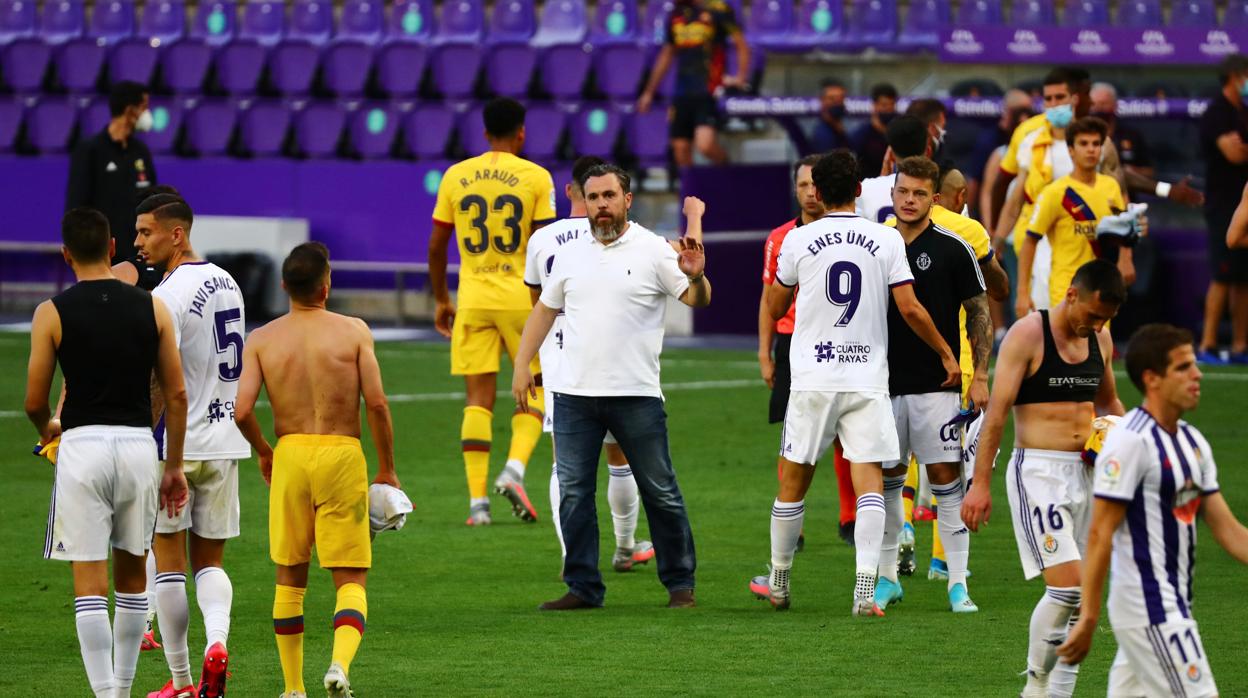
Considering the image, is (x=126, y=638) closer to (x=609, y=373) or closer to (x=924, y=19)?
(x=609, y=373)

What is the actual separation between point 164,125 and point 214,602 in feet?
62.4

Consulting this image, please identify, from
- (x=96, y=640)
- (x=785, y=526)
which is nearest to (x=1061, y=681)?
(x=785, y=526)

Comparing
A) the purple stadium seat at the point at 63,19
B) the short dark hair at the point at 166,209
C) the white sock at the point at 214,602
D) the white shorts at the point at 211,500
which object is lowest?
the white sock at the point at 214,602

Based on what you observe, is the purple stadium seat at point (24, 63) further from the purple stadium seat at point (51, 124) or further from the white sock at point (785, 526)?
the white sock at point (785, 526)

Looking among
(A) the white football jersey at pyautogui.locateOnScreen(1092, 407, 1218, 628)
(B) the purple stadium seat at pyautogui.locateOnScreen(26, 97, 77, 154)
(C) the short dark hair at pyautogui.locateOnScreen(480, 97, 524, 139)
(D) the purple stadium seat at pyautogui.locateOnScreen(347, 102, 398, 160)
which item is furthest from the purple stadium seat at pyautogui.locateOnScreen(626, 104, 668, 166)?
(A) the white football jersey at pyautogui.locateOnScreen(1092, 407, 1218, 628)

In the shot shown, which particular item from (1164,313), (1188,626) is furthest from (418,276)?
(1188,626)

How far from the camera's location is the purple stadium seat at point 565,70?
2423 cm

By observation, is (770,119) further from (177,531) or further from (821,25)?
(177,531)

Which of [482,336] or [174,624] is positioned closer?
[174,624]

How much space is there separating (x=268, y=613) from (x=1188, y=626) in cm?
479

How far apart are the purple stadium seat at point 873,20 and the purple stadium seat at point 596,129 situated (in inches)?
116

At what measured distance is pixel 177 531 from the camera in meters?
7.37

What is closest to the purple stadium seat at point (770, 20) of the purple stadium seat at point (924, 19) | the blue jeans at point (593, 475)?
the purple stadium seat at point (924, 19)

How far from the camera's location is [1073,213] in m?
13.0
